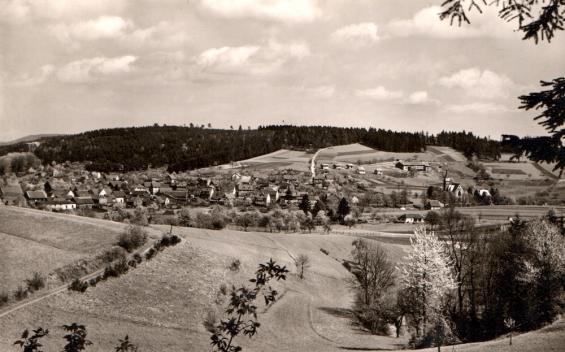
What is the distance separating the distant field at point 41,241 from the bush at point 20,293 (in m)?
0.93

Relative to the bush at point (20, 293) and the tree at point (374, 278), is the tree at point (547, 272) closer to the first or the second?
the tree at point (374, 278)

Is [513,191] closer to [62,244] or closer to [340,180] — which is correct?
[340,180]

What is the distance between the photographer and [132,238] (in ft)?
180

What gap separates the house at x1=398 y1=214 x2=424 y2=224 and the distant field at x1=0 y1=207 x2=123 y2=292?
260 feet

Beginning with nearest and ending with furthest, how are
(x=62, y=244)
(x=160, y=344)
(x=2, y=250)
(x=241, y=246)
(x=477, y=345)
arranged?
1. (x=477, y=345)
2. (x=160, y=344)
3. (x=2, y=250)
4. (x=62, y=244)
5. (x=241, y=246)

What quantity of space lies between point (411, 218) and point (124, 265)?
288ft

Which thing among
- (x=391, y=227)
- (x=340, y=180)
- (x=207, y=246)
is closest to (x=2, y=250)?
(x=207, y=246)

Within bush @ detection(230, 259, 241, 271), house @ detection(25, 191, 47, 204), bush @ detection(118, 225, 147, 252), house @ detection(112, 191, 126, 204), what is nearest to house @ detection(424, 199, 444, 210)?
house @ detection(112, 191, 126, 204)

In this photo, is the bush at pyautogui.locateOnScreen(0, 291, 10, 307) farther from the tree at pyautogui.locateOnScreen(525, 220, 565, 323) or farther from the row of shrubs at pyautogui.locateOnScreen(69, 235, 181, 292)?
the tree at pyautogui.locateOnScreen(525, 220, 565, 323)

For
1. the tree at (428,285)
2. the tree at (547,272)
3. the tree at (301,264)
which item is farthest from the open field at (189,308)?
the tree at (547,272)

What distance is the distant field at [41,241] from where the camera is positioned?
155 feet

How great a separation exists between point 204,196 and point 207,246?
9967 cm

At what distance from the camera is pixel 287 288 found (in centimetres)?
5812

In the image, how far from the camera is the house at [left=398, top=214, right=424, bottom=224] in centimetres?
12314
